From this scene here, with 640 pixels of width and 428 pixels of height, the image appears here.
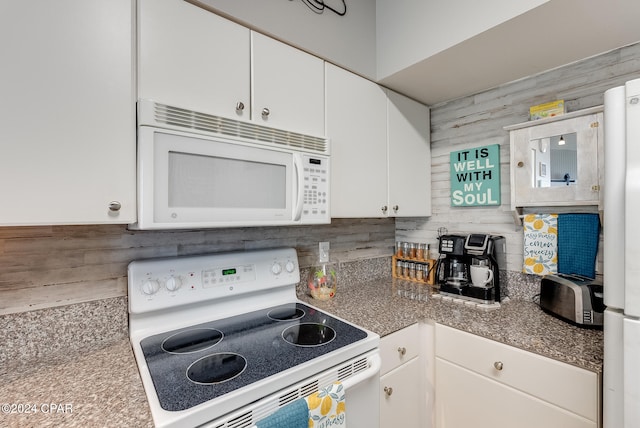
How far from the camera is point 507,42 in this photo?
1240 millimetres

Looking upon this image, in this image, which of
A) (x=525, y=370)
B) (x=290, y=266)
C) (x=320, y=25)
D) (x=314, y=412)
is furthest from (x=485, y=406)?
(x=320, y=25)

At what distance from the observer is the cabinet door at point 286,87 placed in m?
1.17

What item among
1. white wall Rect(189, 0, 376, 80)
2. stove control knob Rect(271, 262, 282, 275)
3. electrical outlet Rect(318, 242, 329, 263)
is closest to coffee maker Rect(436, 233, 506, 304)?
electrical outlet Rect(318, 242, 329, 263)

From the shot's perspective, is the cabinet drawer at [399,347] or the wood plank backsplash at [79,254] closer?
the wood plank backsplash at [79,254]

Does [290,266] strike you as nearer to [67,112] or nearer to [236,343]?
[236,343]

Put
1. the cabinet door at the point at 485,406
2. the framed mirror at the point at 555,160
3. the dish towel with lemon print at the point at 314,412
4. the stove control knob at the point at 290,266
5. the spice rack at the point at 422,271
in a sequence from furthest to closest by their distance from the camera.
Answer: the spice rack at the point at 422,271, the stove control knob at the point at 290,266, the framed mirror at the point at 555,160, the cabinet door at the point at 485,406, the dish towel with lemon print at the point at 314,412

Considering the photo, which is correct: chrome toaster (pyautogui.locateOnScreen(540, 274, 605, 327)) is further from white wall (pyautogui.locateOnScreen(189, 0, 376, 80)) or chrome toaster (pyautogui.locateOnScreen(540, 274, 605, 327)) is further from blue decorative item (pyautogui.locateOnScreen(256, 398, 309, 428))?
white wall (pyautogui.locateOnScreen(189, 0, 376, 80))

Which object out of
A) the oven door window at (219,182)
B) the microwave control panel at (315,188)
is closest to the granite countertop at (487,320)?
the microwave control panel at (315,188)

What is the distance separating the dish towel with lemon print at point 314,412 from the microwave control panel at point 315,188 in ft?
2.13

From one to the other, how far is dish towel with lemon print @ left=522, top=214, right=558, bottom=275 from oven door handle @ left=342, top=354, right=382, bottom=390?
3.29 feet

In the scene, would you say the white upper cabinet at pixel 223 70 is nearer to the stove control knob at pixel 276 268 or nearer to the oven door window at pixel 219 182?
the oven door window at pixel 219 182

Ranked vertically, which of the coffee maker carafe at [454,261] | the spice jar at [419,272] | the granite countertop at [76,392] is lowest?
the granite countertop at [76,392]

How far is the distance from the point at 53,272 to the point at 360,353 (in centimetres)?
112

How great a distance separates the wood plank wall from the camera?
52.7 inches
